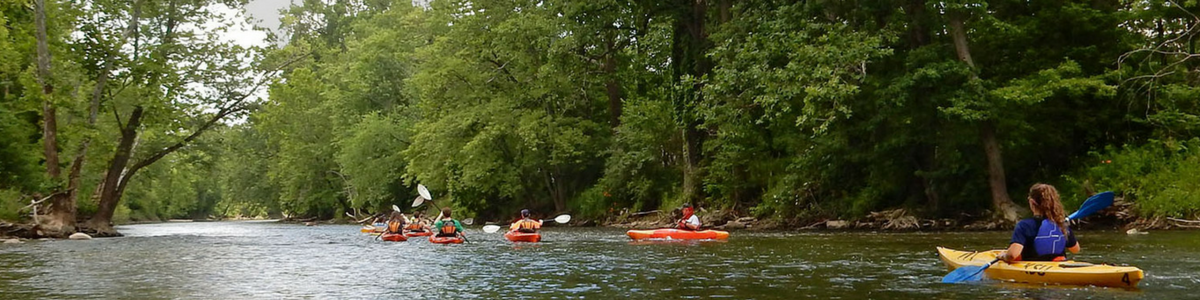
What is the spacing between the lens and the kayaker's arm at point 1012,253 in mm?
9344

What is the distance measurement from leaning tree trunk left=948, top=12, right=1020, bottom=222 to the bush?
→ 143 centimetres

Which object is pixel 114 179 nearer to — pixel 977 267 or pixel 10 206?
pixel 10 206

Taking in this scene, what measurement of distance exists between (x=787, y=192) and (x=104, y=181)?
21.7 m

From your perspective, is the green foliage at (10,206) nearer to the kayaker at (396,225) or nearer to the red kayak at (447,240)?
the kayaker at (396,225)

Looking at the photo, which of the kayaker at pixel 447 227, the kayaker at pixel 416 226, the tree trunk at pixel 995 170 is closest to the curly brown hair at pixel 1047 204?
the tree trunk at pixel 995 170

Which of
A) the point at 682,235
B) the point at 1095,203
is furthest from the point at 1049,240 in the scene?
the point at 682,235

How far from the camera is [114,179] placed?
30.1 metres

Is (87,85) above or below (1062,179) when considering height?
above

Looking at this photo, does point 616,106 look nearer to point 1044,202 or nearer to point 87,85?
point 87,85

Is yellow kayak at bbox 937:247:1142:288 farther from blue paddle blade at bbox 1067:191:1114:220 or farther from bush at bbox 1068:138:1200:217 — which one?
bush at bbox 1068:138:1200:217

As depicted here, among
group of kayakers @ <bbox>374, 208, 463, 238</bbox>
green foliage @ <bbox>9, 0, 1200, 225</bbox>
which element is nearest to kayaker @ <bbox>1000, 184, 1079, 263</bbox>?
green foliage @ <bbox>9, 0, 1200, 225</bbox>

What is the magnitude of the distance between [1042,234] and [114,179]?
28654 millimetres

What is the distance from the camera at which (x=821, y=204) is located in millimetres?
26109

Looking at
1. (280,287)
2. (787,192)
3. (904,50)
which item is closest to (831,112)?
(904,50)
